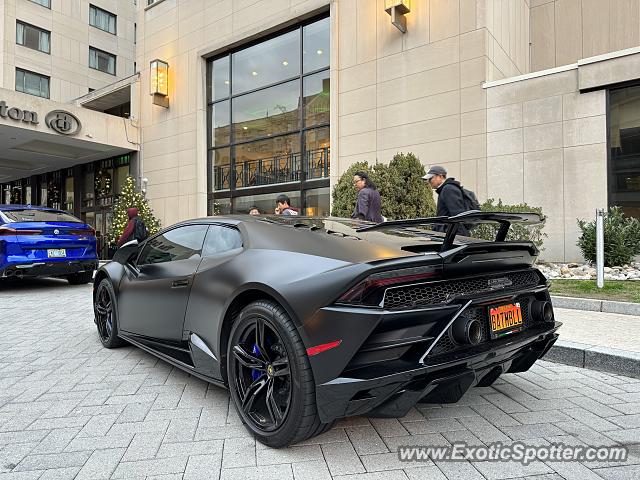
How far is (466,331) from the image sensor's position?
2.09m

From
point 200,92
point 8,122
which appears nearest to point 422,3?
point 200,92

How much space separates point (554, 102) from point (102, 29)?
31612 mm

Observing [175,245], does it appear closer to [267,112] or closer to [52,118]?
[267,112]

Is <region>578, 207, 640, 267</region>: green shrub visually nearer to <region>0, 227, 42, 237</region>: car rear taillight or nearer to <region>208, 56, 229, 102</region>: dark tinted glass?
<region>0, 227, 42, 237</region>: car rear taillight

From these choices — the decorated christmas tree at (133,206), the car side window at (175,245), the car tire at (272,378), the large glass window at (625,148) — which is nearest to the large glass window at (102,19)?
the decorated christmas tree at (133,206)

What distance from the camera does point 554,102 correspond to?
1007cm

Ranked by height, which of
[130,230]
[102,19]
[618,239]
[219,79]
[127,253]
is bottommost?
[127,253]

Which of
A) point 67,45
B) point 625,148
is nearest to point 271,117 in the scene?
point 625,148

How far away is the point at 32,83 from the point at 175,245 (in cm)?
3046

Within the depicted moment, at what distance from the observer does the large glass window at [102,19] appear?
29953 millimetres

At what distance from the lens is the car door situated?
3.03m

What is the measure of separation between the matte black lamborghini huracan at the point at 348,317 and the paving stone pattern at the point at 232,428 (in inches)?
8.5

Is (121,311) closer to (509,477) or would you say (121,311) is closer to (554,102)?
(509,477)

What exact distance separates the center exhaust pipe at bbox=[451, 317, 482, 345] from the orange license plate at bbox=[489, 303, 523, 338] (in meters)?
0.17
